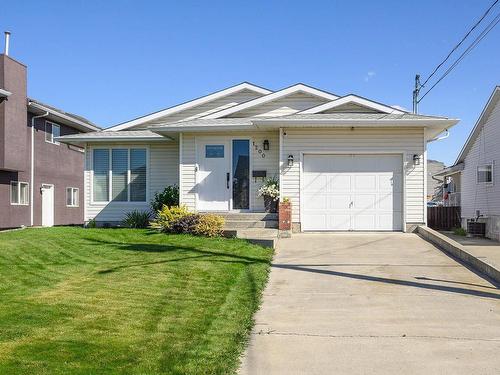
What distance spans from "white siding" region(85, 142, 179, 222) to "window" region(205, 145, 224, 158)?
2.00m

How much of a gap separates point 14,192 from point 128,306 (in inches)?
687

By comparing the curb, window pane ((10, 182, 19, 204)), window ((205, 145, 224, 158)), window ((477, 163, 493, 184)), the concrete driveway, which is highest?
window ((205, 145, 224, 158))

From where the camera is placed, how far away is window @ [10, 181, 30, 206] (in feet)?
70.8

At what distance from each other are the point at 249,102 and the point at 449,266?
861 cm

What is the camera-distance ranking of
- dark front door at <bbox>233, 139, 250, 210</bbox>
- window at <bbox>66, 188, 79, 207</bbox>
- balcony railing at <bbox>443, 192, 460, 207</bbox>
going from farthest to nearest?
balcony railing at <bbox>443, 192, 460, 207</bbox>
window at <bbox>66, 188, 79, 207</bbox>
dark front door at <bbox>233, 139, 250, 210</bbox>

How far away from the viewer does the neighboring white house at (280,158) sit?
14.4 m

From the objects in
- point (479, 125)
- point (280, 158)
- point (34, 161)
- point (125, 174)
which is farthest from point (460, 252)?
point (34, 161)

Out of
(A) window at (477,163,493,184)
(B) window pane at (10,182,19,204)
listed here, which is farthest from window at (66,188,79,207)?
(A) window at (477,163,493,184)

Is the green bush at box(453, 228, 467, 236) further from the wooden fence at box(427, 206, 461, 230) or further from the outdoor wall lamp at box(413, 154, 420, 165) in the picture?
the outdoor wall lamp at box(413, 154, 420, 165)

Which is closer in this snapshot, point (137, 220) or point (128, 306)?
point (128, 306)

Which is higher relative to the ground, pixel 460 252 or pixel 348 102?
pixel 348 102

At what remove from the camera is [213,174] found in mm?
15758

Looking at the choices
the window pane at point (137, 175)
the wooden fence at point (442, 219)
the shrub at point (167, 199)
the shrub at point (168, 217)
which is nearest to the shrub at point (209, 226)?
the shrub at point (168, 217)

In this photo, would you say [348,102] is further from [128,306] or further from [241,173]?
[128,306]
